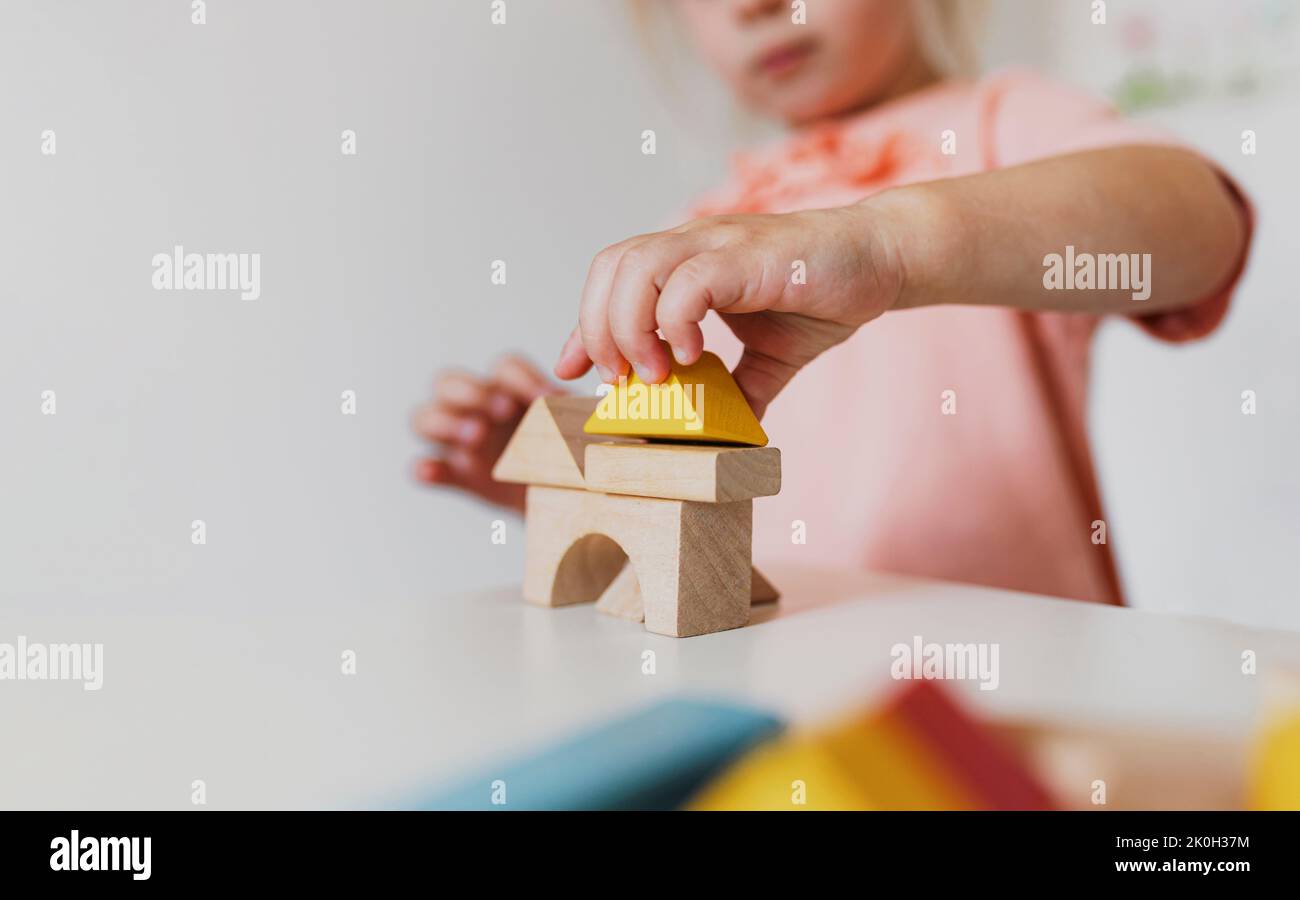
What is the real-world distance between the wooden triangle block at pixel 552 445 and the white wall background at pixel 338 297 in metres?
0.40

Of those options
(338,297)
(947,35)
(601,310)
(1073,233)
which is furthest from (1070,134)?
(338,297)

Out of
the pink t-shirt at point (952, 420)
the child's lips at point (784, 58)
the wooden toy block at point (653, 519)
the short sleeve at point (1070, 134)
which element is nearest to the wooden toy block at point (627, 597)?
the wooden toy block at point (653, 519)

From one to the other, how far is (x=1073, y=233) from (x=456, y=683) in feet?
1.69

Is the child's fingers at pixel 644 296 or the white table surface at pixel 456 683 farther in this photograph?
the child's fingers at pixel 644 296

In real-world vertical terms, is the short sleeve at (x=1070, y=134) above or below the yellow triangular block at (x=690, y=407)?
above

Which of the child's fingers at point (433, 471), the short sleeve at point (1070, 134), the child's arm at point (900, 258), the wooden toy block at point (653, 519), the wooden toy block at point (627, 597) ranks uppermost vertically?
the short sleeve at point (1070, 134)

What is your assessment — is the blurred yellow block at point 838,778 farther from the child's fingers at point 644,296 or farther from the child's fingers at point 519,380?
the child's fingers at point 519,380

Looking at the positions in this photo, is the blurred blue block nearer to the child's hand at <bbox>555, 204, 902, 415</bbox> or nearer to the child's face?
the child's hand at <bbox>555, 204, 902, 415</bbox>

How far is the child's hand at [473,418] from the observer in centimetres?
81

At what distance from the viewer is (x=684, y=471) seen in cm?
51

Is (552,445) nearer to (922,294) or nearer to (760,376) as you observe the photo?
(760,376)

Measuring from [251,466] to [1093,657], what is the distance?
3.16 feet

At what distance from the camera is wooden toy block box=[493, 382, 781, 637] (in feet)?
1.68
